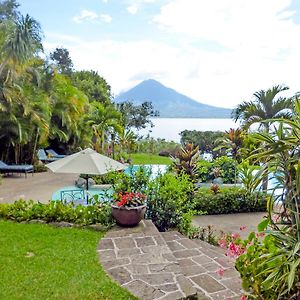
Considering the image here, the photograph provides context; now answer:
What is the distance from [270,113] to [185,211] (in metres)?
6.09

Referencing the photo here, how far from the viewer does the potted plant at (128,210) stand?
5.81m

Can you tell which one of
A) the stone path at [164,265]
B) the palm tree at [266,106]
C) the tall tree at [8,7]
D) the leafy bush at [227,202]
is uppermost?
the tall tree at [8,7]

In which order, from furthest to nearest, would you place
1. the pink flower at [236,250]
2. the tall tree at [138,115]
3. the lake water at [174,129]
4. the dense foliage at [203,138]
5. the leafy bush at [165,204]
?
1. the tall tree at [138,115]
2. the lake water at [174,129]
3. the dense foliage at [203,138]
4. the leafy bush at [165,204]
5. the pink flower at [236,250]

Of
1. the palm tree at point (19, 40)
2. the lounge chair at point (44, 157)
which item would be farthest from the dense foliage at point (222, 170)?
the lounge chair at point (44, 157)

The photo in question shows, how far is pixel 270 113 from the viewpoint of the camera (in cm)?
1141

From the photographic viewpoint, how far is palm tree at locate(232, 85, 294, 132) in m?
11.3

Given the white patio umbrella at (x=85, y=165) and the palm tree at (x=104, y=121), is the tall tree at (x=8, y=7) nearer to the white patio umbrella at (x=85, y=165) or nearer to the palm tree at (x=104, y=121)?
the palm tree at (x=104, y=121)

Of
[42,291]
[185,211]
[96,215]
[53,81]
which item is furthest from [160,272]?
[53,81]

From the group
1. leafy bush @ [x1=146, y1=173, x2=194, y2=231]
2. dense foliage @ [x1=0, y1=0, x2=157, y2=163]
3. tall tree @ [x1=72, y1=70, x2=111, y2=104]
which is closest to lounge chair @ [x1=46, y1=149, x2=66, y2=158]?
dense foliage @ [x1=0, y1=0, x2=157, y2=163]

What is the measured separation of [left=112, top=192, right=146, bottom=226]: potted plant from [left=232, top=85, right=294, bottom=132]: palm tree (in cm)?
667

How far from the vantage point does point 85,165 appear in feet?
26.0

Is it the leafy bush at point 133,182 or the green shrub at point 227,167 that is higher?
the leafy bush at point 133,182

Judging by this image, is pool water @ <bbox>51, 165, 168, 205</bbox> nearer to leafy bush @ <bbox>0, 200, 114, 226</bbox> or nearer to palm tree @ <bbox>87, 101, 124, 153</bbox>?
leafy bush @ <bbox>0, 200, 114, 226</bbox>

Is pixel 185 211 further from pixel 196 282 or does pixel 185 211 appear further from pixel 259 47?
pixel 259 47
